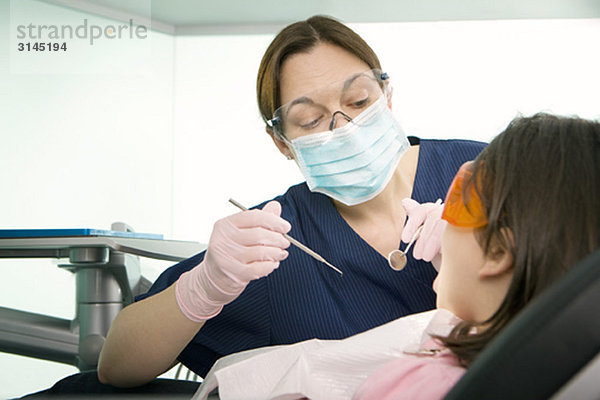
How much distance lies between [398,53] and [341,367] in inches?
147

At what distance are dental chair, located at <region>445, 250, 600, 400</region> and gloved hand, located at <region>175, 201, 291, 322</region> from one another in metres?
0.69

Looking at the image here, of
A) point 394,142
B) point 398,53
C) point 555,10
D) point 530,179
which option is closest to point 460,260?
point 530,179

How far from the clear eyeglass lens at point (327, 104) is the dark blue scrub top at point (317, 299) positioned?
28 cm

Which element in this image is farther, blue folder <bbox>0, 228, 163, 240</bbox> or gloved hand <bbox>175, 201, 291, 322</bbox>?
blue folder <bbox>0, 228, 163, 240</bbox>

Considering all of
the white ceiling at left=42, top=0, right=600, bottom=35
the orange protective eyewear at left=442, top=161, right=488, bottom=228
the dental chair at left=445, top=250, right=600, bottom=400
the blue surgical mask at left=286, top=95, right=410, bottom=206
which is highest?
the white ceiling at left=42, top=0, right=600, bottom=35

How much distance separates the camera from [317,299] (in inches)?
53.0

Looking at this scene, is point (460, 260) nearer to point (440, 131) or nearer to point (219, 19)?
point (440, 131)

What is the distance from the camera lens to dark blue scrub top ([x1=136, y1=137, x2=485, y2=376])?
4.32ft

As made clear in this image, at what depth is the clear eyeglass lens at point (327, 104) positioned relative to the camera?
1440mm

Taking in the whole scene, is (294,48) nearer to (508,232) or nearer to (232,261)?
(232,261)

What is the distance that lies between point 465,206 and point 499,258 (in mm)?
92

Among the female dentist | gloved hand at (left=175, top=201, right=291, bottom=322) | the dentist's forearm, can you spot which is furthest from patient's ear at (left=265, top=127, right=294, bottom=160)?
the dentist's forearm

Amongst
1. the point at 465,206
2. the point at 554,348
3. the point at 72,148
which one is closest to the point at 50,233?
the point at 465,206

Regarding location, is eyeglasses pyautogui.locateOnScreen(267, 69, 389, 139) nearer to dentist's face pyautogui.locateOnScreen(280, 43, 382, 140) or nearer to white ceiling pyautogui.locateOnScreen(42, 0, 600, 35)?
dentist's face pyautogui.locateOnScreen(280, 43, 382, 140)
